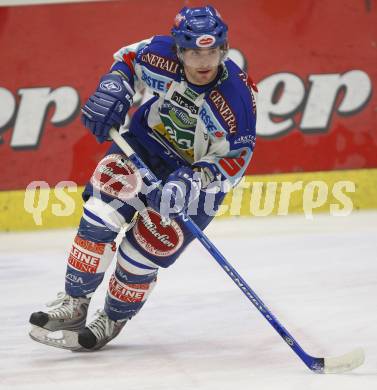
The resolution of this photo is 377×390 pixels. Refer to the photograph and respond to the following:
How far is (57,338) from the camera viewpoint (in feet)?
12.9

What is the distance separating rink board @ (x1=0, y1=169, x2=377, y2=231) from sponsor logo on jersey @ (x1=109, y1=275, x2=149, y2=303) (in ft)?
7.86

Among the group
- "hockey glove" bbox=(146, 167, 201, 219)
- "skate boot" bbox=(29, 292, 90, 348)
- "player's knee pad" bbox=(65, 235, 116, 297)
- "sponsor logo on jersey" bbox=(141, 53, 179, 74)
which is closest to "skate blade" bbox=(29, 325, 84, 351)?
"skate boot" bbox=(29, 292, 90, 348)

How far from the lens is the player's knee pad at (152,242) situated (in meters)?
3.89

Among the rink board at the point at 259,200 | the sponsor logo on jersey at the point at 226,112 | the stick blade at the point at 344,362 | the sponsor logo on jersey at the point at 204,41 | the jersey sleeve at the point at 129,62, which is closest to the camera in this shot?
the stick blade at the point at 344,362

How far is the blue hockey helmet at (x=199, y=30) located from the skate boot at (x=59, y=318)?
98 centimetres

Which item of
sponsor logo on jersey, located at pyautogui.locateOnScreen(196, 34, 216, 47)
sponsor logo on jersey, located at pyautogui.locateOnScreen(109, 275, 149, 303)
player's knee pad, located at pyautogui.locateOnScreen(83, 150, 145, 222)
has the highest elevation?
sponsor logo on jersey, located at pyautogui.locateOnScreen(196, 34, 216, 47)

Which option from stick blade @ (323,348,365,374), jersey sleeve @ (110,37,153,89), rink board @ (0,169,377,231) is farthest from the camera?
rink board @ (0,169,377,231)

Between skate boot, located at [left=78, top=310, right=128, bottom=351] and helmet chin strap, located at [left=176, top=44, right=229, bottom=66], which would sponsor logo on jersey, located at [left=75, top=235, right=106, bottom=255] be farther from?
helmet chin strap, located at [left=176, top=44, right=229, bottom=66]

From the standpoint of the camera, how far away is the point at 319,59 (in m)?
6.57

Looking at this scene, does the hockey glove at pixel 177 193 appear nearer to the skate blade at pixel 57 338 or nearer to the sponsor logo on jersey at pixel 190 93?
the sponsor logo on jersey at pixel 190 93

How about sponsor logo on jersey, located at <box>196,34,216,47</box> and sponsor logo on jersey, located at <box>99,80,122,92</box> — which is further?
sponsor logo on jersey, located at <box>99,80,122,92</box>

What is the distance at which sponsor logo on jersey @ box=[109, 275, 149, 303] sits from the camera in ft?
13.1

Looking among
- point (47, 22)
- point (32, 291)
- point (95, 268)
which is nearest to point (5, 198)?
point (47, 22)

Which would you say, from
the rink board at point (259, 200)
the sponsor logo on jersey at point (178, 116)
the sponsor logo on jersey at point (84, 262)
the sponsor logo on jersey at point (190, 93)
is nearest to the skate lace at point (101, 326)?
the sponsor logo on jersey at point (84, 262)
